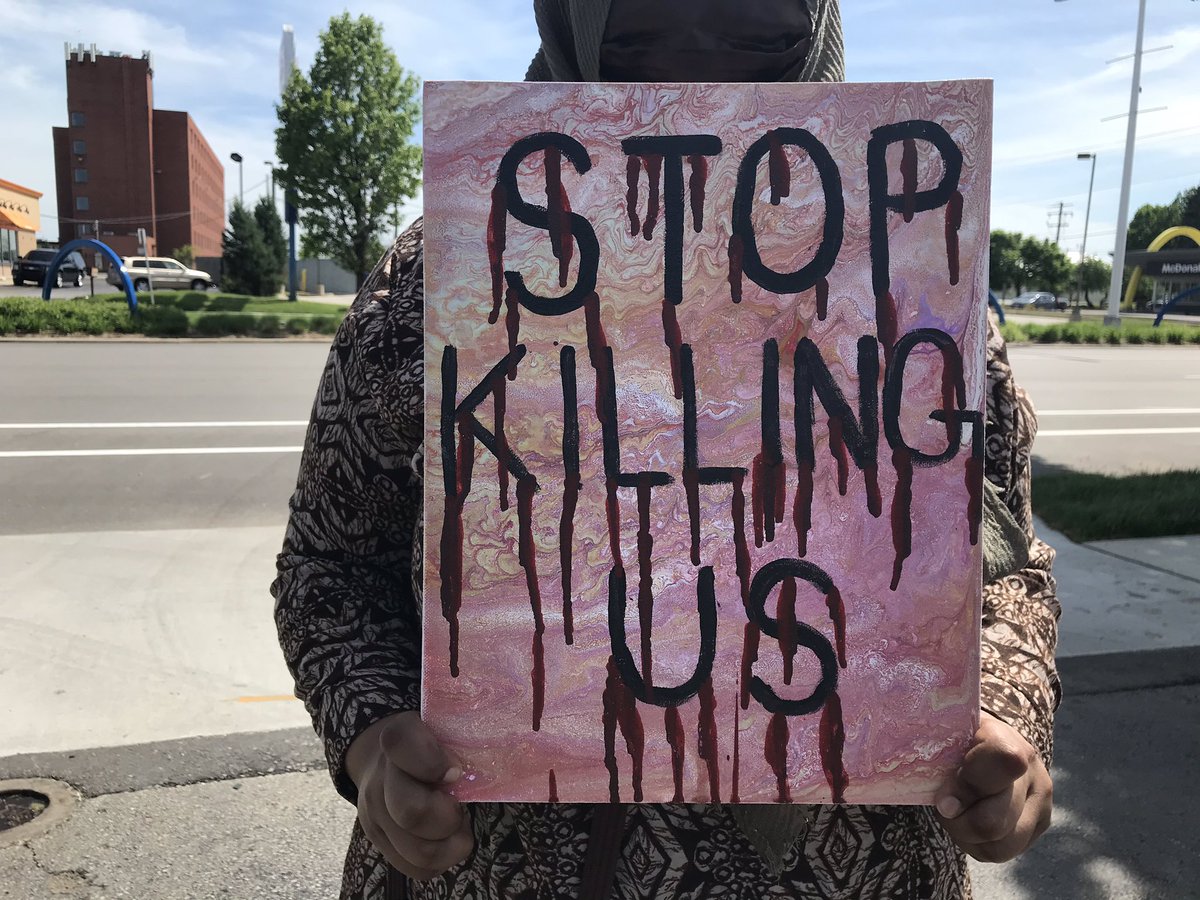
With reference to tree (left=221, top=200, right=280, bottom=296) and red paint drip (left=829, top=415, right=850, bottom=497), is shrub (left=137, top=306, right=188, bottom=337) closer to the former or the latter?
tree (left=221, top=200, right=280, bottom=296)

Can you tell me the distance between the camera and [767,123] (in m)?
0.81

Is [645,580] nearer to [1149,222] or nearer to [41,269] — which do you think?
[41,269]

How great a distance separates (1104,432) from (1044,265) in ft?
238

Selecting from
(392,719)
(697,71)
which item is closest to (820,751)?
(392,719)

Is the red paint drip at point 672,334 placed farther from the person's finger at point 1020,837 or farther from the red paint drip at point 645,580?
the person's finger at point 1020,837

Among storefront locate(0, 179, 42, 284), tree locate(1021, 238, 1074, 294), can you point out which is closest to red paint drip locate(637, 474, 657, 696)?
storefront locate(0, 179, 42, 284)

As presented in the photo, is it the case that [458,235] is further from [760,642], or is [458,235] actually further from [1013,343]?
[1013,343]

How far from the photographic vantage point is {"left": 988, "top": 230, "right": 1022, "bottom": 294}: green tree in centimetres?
7444

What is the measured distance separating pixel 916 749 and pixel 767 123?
1.84 ft

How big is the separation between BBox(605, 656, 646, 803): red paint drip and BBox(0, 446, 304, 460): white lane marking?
7.00 m

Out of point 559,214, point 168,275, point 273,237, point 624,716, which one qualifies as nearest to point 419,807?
point 624,716

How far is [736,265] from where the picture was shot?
817mm

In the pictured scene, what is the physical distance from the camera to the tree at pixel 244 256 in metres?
34.1

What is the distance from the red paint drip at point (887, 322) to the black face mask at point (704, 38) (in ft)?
1.12
